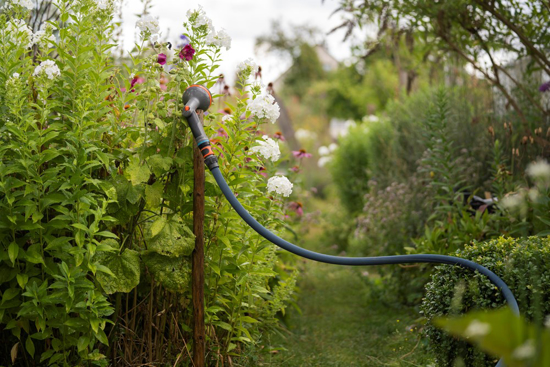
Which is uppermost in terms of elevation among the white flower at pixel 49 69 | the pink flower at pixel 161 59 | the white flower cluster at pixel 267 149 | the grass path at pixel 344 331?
the pink flower at pixel 161 59

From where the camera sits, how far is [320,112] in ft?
69.6

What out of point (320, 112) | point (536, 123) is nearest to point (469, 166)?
point (536, 123)

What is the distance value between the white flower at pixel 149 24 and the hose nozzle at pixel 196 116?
335 mm

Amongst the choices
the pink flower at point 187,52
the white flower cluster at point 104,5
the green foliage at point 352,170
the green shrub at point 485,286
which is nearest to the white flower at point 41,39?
the white flower cluster at point 104,5

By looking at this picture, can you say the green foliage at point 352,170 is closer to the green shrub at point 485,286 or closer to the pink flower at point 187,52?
the green shrub at point 485,286

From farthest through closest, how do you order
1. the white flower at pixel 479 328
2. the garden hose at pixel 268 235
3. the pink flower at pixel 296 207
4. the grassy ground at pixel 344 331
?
the pink flower at pixel 296 207
the grassy ground at pixel 344 331
the garden hose at pixel 268 235
the white flower at pixel 479 328

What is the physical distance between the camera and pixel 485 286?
224 centimetres

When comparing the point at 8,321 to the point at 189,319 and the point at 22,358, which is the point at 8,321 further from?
the point at 189,319

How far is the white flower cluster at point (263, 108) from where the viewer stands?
2350mm

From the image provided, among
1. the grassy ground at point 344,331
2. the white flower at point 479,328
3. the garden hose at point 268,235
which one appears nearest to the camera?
the white flower at point 479,328

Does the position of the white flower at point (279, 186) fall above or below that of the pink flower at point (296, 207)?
above

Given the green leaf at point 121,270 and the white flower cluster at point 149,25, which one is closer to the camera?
the green leaf at point 121,270

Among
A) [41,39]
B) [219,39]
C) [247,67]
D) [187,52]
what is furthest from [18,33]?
A: [247,67]

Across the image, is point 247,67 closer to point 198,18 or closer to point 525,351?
point 198,18
